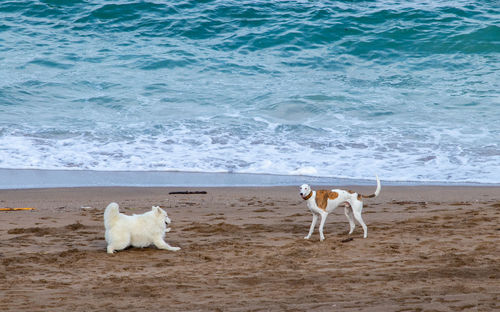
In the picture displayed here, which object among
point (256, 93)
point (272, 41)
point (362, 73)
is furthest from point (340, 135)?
point (272, 41)

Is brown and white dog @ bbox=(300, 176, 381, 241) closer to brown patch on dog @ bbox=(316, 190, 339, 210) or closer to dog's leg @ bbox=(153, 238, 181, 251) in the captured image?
brown patch on dog @ bbox=(316, 190, 339, 210)

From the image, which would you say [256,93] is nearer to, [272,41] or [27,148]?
[272,41]

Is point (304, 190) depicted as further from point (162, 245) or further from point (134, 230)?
point (134, 230)

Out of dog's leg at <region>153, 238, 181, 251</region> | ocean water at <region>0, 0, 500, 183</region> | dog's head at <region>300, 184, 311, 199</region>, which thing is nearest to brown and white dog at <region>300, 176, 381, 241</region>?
dog's head at <region>300, 184, 311, 199</region>

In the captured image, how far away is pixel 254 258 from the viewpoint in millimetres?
6348

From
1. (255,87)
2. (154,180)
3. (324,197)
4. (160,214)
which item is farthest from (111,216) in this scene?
(255,87)

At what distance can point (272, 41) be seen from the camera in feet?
68.0

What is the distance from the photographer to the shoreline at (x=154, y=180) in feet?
33.9

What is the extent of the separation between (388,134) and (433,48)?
7.91 metres

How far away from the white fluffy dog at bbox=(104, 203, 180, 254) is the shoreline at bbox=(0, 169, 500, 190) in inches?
142

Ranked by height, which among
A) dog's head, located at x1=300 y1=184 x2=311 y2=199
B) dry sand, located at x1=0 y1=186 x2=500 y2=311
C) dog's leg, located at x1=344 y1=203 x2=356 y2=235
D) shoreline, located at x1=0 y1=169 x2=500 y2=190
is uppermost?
shoreline, located at x1=0 y1=169 x2=500 y2=190

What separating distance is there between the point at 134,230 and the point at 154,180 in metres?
4.04

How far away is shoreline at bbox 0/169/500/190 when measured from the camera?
1034 cm

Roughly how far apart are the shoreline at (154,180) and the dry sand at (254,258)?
860mm
